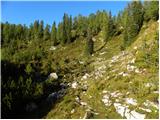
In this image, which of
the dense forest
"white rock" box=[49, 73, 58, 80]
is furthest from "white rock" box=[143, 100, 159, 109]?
"white rock" box=[49, 73, 58, 80]

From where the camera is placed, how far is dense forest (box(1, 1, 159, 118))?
59.8 metres

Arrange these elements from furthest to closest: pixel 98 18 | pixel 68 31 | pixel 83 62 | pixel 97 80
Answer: pixel 98 18
pixel 68 31
pixel 83 62
pixel 97 80

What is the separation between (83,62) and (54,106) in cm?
3465

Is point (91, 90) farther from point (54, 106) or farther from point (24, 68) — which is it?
point (24, 68)

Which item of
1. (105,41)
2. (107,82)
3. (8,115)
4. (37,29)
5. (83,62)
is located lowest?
(8,115)

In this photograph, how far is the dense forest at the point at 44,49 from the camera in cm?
5978

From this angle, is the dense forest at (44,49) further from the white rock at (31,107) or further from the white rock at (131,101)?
the white rock at (131,101)

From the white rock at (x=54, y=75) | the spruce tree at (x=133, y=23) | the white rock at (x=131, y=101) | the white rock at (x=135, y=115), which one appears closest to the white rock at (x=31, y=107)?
the white rock at (x=54, y=75)

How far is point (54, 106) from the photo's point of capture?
2255 inches

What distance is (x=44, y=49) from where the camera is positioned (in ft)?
420

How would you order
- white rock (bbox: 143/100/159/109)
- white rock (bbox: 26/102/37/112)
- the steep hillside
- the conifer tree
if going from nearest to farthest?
white rock (bbox: 143/100/159/109)
the steep hillside
white rock (bbox: 26/102/37/112)
the conifer tree

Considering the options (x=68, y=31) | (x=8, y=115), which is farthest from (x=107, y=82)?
(x=68, y=31)

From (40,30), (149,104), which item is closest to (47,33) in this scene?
(40,30)

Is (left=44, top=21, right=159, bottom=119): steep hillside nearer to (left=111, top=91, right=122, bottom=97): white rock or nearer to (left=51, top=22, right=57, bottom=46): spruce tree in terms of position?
(left=111, top=91, right=122, bottom=97): white rock
